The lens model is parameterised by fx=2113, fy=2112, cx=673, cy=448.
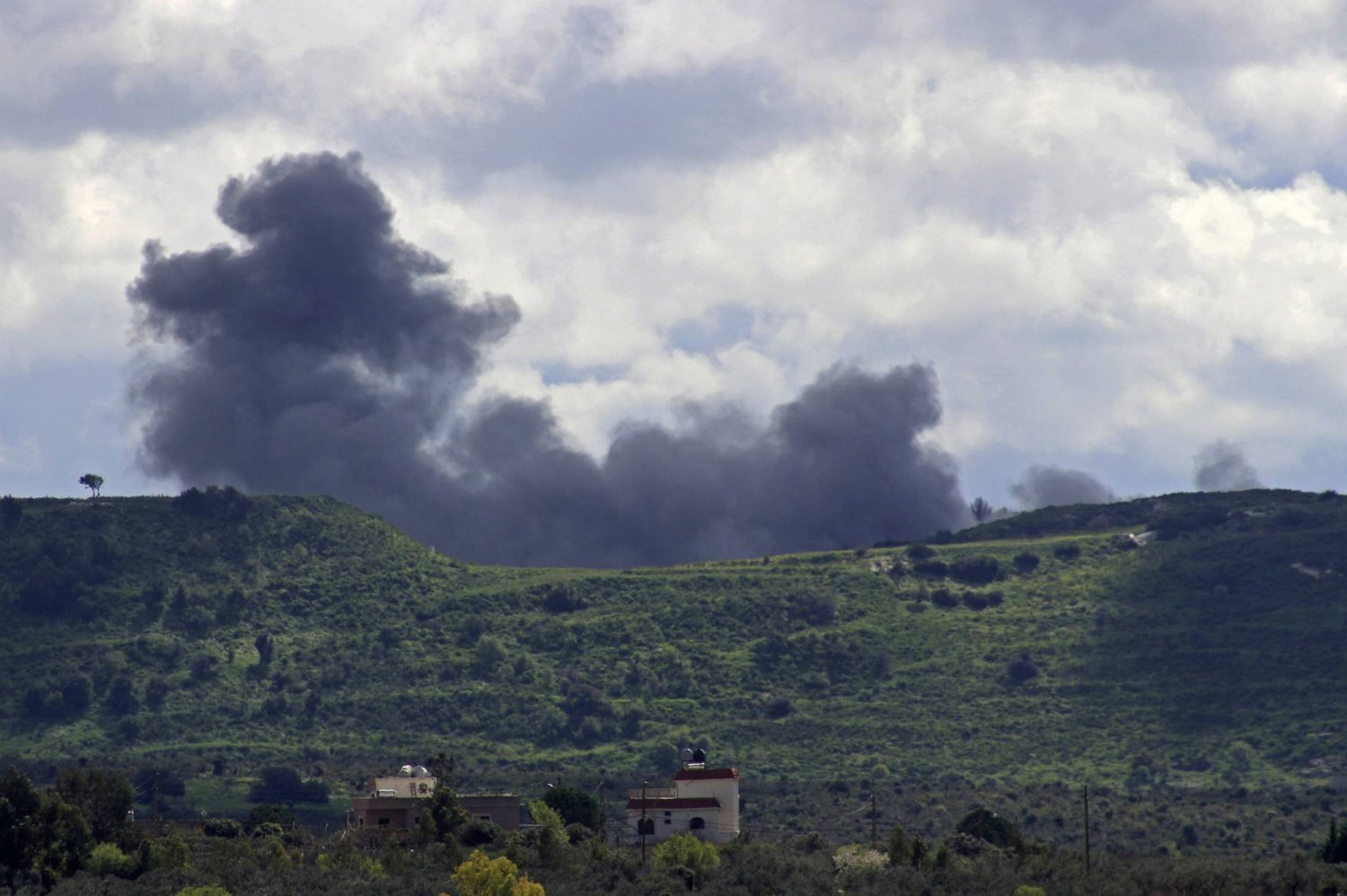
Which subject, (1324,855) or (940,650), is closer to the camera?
(1324,855)

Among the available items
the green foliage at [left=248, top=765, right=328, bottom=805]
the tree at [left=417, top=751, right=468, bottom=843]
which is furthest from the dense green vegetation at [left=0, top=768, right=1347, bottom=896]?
the green foliage at [left=248, top=765, right=328, bottom=805]

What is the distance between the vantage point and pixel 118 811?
96.5 meters

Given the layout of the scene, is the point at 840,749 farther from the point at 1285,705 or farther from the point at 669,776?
the point at 1285,705

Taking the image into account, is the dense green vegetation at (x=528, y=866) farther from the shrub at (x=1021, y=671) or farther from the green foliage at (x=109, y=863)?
the shrub at (x=1021, y=671)

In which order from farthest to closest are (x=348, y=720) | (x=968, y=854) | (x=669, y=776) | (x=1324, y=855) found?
(x=348, y=720)
(x=669, y=776)
(x=968, y=854)
(x=1324, y=855)

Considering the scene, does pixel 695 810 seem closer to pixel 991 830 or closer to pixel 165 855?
pixel 991 830

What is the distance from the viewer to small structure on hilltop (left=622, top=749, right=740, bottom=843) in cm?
11981

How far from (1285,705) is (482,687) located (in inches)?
2789

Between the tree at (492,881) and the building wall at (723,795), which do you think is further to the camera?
the building wall at (723,795)

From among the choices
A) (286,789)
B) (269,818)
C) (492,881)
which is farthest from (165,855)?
(286,789)

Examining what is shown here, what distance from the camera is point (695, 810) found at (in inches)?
4756

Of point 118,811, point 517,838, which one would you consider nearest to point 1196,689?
point 517,838

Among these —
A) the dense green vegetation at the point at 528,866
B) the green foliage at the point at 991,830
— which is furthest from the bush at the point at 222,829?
the green foliage at the point at 991,830

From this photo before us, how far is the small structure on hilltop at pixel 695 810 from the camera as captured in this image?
11981 centimetres
